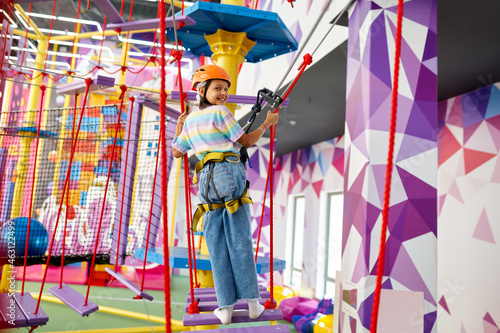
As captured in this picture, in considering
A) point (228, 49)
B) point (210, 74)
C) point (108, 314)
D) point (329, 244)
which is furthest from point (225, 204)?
point (329, 244)

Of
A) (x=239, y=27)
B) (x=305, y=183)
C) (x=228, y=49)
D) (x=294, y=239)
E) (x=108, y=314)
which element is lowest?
(x=108, y=314)

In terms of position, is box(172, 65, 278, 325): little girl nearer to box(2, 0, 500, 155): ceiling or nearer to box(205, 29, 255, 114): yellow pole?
box(205, 29, 255, 114): yellow pole

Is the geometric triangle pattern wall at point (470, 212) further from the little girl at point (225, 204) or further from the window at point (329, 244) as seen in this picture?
the little girl at point (225, 204)

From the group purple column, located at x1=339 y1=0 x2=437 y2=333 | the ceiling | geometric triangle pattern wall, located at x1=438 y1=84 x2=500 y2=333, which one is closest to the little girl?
purple column, located at x1=339 y1=0 x2=437 y2=333

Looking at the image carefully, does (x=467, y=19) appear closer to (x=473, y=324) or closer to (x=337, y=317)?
(x=337, y=317)

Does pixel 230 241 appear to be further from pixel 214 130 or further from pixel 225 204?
pixel 214 130

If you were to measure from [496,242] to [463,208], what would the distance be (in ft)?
1.39

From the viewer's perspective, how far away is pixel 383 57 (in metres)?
2.43

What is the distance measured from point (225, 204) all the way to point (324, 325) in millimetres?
3231

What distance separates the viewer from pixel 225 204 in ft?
5.30

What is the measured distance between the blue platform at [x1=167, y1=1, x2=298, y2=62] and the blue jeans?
3.58 feet

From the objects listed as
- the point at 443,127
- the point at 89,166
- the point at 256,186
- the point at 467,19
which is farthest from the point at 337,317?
the point at 89,166

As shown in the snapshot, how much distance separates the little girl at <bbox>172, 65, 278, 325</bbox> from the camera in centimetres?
160

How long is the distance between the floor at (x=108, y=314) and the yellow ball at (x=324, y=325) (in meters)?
0.65
